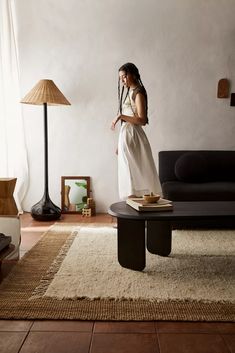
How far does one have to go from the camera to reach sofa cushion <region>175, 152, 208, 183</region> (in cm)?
373

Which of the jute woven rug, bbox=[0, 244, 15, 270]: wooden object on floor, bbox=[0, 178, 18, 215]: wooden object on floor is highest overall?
bbox=[0, 178, 18, 215]: wooden object on floor

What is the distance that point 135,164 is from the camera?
3.11 meters

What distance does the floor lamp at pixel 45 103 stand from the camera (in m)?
3.67

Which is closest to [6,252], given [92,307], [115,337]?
[92,307]

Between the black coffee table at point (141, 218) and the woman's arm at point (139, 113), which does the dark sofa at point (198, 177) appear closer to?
the woman's arm at point (139, 113)

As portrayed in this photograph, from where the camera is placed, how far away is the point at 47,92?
369 cm

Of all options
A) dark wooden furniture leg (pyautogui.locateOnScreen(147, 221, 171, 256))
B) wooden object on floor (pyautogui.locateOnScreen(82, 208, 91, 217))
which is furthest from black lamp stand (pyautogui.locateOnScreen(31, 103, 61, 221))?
dark wooden furniture leg (pyautogui.locateOnScreen(147, 221, 171, 256))

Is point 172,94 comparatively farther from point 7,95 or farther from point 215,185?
point 7,95

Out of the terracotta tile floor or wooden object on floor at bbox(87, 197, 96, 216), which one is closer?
the terracotta tile floor

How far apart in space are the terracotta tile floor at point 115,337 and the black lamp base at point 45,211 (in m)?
2.17

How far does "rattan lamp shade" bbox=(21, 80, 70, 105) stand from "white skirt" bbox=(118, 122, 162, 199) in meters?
0.89

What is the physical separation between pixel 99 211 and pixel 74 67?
1.58m

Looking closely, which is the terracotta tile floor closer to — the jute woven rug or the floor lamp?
the jute woven rug

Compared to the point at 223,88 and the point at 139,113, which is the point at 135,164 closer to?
the point at 139,113
